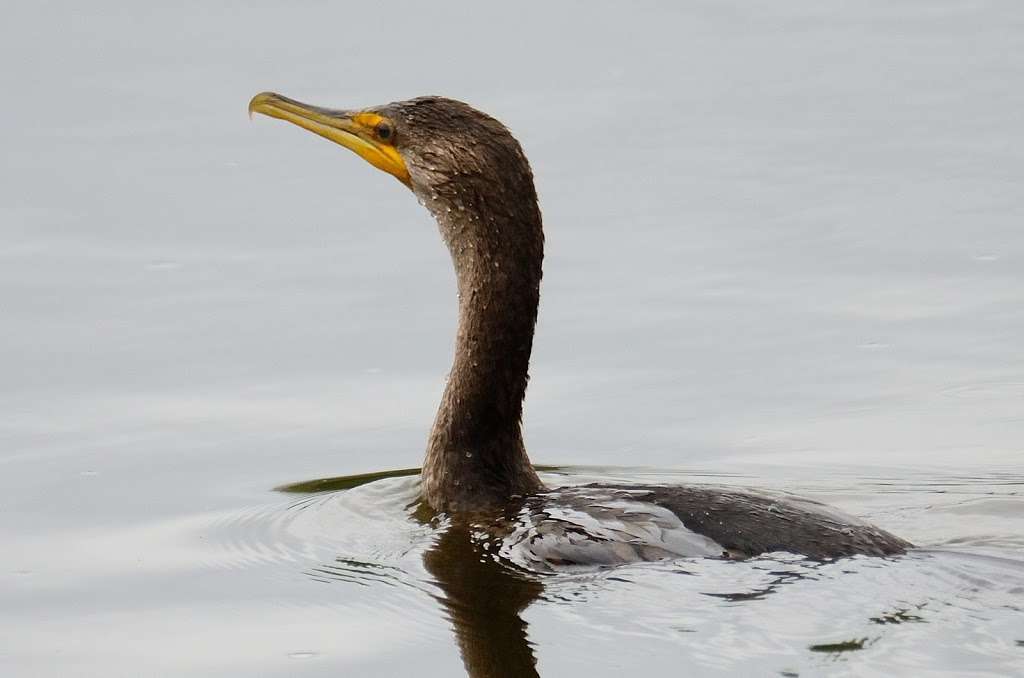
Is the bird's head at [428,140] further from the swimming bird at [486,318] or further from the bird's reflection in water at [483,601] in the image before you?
the bird's reflection in water at [483,601]

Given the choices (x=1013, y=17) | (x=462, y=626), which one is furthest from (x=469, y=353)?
(x=1013, y=17)

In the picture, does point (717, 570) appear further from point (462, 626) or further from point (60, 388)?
point (60, 388)

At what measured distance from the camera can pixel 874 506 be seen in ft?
24.9

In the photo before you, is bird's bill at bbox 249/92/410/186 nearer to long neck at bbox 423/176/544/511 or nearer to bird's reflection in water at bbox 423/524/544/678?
long neck at bbox 423/176/544/511

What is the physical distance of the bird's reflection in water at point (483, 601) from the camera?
20.2 ft

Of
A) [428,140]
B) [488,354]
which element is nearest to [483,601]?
[488,354]

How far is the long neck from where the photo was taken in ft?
24.3

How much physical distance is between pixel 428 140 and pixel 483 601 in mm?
1913

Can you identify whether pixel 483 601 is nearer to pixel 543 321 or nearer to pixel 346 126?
pixel 346 126

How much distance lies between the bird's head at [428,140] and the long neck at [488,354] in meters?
0.07

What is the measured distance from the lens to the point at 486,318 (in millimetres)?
7535

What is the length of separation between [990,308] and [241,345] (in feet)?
11.6

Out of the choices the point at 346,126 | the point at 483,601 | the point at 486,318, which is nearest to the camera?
the point at 483,601

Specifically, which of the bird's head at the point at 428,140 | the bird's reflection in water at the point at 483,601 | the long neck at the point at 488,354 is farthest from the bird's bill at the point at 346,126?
the bird's reflection in water at the point at 483,601
